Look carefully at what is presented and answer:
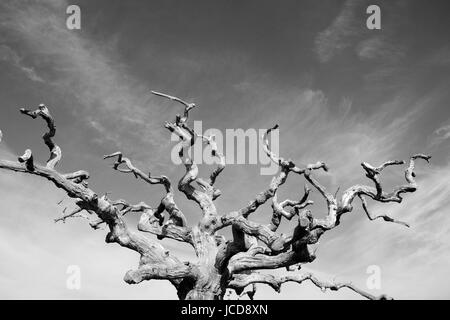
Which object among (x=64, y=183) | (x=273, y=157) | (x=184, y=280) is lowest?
(x=184, y=280)

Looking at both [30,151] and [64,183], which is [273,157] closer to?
[64,183]

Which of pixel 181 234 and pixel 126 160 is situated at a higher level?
pixel 126 160

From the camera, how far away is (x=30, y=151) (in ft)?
40.7

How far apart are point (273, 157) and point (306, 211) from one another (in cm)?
377

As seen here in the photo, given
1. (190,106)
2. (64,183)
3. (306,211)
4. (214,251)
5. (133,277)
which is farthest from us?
(190,106)

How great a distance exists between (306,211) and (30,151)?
9013mm

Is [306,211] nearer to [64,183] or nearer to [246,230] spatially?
[246,230]

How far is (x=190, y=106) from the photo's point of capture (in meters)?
16.7

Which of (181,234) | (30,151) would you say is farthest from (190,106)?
(30,151)

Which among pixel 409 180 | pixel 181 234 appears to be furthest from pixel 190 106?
pixel 409 180

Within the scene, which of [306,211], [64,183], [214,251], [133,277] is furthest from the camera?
[214,251]
